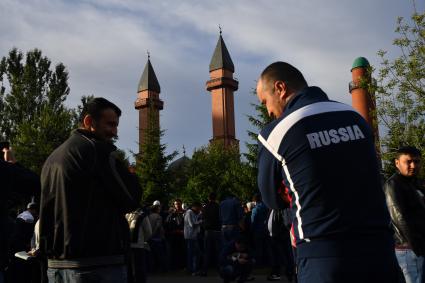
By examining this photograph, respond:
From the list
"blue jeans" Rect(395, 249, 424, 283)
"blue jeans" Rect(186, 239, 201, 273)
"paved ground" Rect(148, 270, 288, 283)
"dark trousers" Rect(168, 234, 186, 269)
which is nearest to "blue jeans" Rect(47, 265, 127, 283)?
"blue jeans" Rect(395, 249, 424, 283)

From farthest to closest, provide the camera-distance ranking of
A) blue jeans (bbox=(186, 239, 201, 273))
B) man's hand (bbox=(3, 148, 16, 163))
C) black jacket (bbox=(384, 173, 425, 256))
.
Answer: blue jeans (bbox=(186, 239, 201, 273))
black jacket (bbox=(384, 173, 425, 256))
man's hand (bbox=(3, 148, 16, 163))

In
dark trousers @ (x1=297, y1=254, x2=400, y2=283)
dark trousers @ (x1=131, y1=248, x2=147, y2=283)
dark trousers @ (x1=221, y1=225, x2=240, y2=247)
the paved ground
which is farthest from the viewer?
dark trousers @ (x1=221, y1=225, x2=240, y2=247)

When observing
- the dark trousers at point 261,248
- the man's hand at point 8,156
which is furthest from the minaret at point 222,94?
the man's hand at point 8,156

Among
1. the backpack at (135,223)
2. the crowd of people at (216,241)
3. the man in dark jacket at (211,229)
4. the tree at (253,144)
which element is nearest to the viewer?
the backpack at (135,223)

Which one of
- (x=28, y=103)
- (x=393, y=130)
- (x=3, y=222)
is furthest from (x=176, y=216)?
(x=28, y=103)

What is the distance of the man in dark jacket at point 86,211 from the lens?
3.13 meters

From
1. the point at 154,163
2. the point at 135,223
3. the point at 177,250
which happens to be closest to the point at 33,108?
the point at 154,163

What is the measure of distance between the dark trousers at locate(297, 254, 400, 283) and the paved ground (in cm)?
1006

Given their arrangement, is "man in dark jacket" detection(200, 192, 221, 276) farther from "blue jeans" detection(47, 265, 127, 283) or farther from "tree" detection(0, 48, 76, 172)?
"tree" detection(0, 48, 76, 172)

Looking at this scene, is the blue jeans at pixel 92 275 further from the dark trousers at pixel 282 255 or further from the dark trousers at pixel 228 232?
the dark trousers at pixel 228 232

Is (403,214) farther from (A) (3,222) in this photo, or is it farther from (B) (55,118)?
(B) (55,118)

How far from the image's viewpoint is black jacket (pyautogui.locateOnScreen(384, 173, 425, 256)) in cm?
469

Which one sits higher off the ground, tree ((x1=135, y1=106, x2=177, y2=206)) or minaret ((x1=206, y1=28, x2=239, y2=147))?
minaret ((x1=206, y1=28, x2=239, y2=147))

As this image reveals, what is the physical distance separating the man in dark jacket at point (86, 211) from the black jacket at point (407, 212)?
8.45 ft
